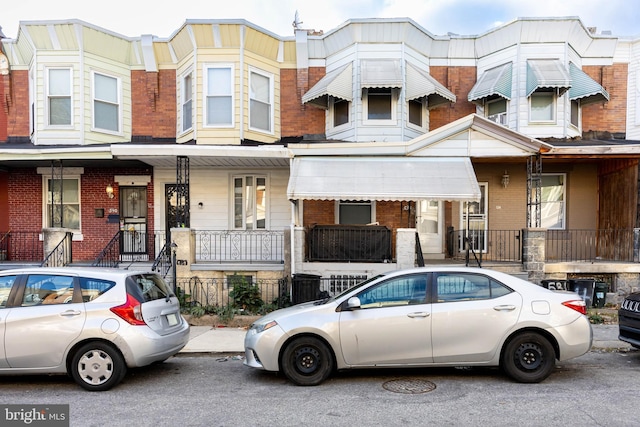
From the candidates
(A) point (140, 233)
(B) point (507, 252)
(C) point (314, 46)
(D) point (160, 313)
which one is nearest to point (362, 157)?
(C) point (314, 46)

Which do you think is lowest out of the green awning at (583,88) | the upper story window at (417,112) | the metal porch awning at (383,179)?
the metal porch awning at (383,179)

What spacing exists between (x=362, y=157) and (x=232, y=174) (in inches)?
166

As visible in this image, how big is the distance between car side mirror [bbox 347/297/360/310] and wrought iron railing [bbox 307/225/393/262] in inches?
184

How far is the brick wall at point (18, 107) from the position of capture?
13.0 m

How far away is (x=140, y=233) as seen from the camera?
12.7 m

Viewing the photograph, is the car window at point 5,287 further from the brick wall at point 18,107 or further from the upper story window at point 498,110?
the upper story window at point 498,110

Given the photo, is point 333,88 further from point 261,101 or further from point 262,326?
point 262,326

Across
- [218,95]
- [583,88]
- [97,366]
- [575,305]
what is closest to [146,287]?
[97,366]

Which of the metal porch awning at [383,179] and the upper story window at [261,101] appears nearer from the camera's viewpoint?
the metal porch awning at [383,179]

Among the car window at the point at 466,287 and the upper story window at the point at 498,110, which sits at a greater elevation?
the upper story window at the point at 498,110

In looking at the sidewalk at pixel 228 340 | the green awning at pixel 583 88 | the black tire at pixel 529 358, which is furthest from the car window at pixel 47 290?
the green awning at pixel 583 88

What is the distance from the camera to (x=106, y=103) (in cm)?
1279

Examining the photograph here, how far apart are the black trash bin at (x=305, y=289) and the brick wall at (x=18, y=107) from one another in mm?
9998

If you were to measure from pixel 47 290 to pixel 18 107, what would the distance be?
1038cm
